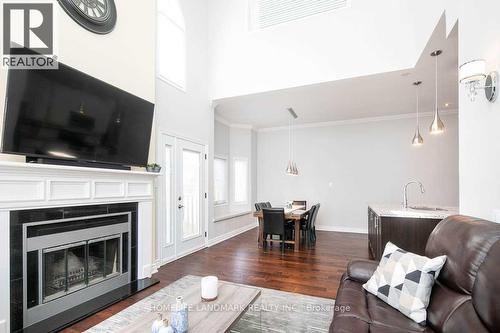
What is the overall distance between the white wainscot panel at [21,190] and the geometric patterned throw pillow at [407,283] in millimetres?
2935

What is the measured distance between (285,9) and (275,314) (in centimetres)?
483

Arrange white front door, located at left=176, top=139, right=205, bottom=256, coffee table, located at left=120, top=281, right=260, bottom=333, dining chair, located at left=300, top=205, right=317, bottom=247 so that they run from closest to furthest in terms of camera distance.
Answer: coffee table, located at left=120, top=281, right=260, bottom=333 → white front door, located at left=176, top=139, right=205, bottom=256 → dining chair, located at left=300, top=205, right=317, bottom=247

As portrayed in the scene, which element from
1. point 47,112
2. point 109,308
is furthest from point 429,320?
point 47,112

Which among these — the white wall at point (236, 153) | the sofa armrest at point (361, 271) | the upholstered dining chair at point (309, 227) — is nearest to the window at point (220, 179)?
the white wall at point (236, 153)

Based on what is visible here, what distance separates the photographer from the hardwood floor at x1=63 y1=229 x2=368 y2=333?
298 cm

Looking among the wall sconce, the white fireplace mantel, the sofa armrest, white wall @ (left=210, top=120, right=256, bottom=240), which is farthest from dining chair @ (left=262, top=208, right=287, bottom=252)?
the wall sconce

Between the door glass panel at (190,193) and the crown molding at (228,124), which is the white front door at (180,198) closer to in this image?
the door glass panel at (190,193)

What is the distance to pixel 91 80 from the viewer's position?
8.45ft

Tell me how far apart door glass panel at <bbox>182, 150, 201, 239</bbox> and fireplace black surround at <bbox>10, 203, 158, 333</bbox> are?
4.19 feet

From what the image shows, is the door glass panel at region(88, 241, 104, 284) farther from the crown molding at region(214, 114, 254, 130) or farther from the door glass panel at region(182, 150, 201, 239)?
the crown molding at region(214, 114, 254, 130)

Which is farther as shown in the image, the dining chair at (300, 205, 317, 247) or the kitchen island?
the dining chair at (300, 205, 317, 247)

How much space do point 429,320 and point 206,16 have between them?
19.0 feet

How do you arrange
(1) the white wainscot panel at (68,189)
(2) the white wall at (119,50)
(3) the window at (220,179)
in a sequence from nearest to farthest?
1. (1) the white wainscot panel at (68,189)
2. (2) the white wall at (119,50)
3. (3) the window at (220,179)

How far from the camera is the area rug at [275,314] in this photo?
221 cm
